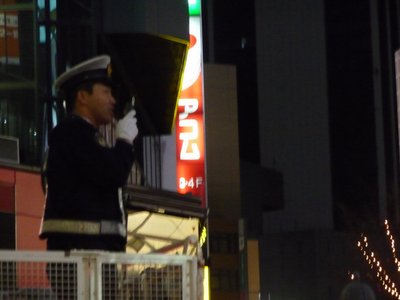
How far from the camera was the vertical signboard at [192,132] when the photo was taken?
28.0 meters

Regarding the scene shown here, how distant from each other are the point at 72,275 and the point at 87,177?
0.54m

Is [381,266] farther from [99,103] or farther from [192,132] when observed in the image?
[99,103]

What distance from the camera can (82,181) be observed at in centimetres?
501

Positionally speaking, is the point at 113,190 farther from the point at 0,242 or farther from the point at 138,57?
the point at 138,57

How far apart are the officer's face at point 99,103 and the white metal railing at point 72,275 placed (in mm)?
698

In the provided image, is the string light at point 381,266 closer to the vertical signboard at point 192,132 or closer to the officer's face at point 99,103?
the vertical signboard at point 192,132

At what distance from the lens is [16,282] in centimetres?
458

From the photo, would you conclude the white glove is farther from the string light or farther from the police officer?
the string light

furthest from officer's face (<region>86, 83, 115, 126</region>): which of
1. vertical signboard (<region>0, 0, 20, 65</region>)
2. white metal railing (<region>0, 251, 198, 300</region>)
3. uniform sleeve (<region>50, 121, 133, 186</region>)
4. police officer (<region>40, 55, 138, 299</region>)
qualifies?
vertical signboard (<region>0, 0, 20, 65</region>)

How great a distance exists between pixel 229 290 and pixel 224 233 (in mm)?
2336

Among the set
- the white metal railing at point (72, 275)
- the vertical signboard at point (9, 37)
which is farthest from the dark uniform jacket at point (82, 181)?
the vertical signboard at point (9, 37)

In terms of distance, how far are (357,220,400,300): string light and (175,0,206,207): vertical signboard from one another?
10.5 m

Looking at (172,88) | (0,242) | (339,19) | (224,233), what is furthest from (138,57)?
(339,19)

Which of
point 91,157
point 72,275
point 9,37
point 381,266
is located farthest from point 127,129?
point 381,266
